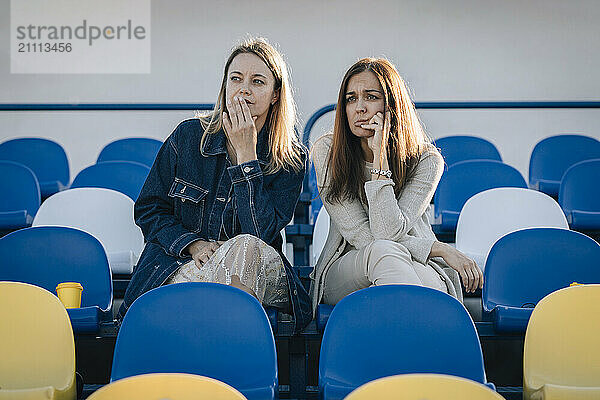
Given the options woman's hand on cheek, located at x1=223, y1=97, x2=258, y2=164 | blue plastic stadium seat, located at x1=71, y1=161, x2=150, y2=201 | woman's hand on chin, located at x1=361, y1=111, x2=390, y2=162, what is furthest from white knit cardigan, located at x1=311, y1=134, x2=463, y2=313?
blue plastic stadium seat, located at x1=71, y1=161, x2=150, y2=201

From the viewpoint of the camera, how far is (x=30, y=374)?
181 centimetres

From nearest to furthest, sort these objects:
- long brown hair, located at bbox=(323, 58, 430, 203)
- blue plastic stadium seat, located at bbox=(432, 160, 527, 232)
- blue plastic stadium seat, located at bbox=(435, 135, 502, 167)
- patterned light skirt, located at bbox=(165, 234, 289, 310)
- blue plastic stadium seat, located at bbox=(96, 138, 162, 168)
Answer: patterned light skirt, located at bbox=(165, 234, 289, 310) → long brown hair, located at bbox=(323, 58, 430, 203) → blue plastic stadium seat, located at bbox=(432, 160, 527, 232) → blue plastic stadium seat, located at bbox=(435, 135, 502, 167) → blue plastic stadium seat, located at bbox=(96, 138, 162, 168)

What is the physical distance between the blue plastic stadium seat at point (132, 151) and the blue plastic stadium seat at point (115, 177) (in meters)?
0.53

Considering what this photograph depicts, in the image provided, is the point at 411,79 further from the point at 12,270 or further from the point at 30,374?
the point at 30,374

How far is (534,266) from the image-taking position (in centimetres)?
242

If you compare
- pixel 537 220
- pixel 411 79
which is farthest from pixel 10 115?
pixel 537 220

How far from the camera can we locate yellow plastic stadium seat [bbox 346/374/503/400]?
54.3 inches

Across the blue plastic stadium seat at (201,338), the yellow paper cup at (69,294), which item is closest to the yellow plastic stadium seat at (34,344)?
the blue plastic stadium seat at (201,338)

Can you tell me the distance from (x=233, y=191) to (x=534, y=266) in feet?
2.93

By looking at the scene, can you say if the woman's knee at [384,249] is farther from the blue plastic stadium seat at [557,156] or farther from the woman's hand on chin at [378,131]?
the blue plastic stadium seat at [557,156]

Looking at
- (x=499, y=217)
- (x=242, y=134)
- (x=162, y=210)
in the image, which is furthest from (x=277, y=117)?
(x=499, y=217)

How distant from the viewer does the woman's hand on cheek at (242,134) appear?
236 centimetres

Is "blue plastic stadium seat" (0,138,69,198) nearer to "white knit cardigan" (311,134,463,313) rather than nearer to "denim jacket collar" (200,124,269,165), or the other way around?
"denim jacket collar" (200,124,269,165)

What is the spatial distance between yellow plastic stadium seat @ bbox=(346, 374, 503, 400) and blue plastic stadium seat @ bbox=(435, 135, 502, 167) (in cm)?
273
